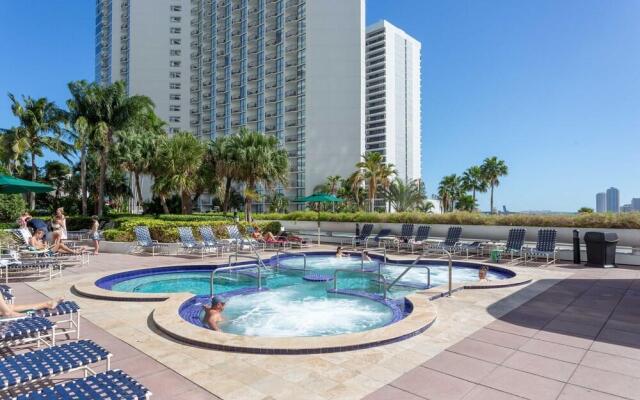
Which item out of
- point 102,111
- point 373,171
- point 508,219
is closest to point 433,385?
point 508,219

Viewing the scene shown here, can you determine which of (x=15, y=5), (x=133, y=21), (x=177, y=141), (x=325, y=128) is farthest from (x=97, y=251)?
(x=133, y=21)

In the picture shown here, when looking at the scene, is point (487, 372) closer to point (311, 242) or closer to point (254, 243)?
point (254, 243)

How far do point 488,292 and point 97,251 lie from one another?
45.8 ft

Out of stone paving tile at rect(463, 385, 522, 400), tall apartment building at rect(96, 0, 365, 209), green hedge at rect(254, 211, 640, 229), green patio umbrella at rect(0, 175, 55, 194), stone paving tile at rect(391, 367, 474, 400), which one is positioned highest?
tall apartment building at rect(96, 0, 365, 209)

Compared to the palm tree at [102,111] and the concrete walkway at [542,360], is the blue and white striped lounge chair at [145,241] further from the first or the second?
the palm tree at [102,111]

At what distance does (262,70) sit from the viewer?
74812mm

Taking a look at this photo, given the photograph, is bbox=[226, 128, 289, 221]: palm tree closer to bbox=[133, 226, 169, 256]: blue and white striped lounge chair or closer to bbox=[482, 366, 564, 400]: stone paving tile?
bbox=[133, 226, 169, 256]: blue and white striped lounge chair

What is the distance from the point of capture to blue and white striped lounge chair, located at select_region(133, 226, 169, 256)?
15.4 meters

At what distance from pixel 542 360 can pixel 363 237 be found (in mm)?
→ 14623

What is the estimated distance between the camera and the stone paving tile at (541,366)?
432cm

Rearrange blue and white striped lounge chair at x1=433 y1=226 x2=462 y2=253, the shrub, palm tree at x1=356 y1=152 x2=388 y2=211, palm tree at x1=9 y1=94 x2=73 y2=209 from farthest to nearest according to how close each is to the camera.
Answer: palm tree at x1=356 y1=152 x2=388 y2=211, palm tree at x1=9 y1=94 x2=73 y2=209, the shrub, blue and white striped lounge chair at x1=433 y1=226 x2=462 y2=253

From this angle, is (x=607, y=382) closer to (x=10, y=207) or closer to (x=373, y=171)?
(x=10, y=207)

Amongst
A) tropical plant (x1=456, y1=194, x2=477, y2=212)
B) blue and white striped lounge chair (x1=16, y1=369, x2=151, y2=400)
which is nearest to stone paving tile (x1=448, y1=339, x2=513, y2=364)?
blue and white striped lounge chair (x1=16, y1=369, x2=151, y2=400)

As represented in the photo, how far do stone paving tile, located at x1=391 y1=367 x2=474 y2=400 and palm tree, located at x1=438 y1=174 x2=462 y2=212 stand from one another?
7149cm
